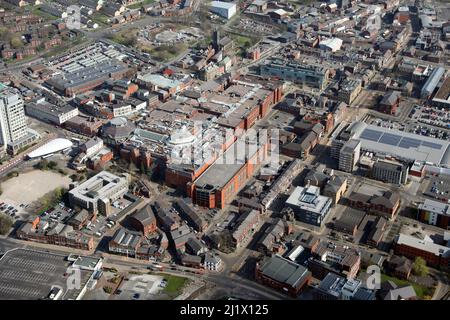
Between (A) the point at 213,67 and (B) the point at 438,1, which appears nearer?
(A) the point at 213,67

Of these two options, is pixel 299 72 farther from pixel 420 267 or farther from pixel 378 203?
pixel 420 267


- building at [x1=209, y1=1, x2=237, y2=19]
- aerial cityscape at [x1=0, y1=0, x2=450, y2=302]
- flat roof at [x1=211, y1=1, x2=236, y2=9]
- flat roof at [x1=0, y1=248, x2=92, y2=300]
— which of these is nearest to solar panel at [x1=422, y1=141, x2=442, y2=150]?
aerial cityscape at [x1=0, y1=0, x2=450, y2=302]

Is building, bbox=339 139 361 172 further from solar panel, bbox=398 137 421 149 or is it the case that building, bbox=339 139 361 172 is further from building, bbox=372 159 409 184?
solar panel, bbox=398 137 421 149

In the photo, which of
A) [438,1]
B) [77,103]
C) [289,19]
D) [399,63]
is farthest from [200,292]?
[438,1]

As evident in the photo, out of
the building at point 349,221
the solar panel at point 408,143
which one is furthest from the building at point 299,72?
the building at point 349,221

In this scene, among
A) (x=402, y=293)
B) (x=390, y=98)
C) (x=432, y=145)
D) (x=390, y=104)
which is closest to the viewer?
(x=402, y=293)

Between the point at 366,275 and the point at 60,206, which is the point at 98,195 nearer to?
the point at 60,206

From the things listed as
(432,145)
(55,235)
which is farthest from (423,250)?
(55,235)
